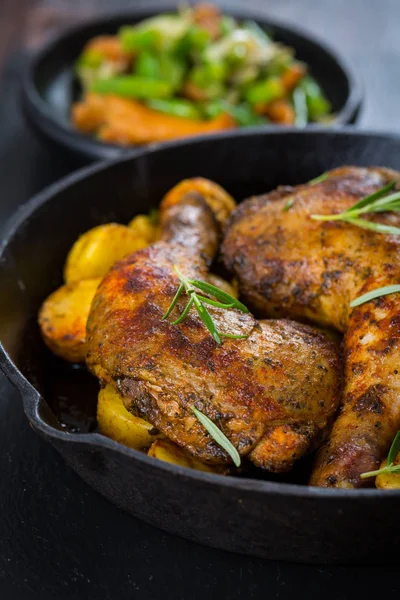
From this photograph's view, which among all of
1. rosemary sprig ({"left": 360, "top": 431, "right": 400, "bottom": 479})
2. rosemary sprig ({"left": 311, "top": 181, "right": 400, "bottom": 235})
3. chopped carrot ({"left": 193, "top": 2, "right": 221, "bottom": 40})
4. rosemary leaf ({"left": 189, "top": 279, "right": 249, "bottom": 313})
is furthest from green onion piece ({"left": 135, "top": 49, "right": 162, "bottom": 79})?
rosemary sprig ({"left": 360, "top": 431, "right": 400, "bottom": 479})

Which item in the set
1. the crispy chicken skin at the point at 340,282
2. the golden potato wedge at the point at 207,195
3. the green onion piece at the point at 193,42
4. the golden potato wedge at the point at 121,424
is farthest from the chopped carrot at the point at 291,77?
the golden potato wedge at the point at 121,424

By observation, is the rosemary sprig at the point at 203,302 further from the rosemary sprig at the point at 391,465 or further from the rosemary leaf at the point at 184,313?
the rosemary sprig at the point at 391,465

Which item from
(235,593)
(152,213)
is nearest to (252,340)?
(235,593)

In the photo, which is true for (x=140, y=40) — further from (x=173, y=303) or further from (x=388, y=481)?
(x=388, y=481)

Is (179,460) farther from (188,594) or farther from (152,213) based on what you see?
(152,213)

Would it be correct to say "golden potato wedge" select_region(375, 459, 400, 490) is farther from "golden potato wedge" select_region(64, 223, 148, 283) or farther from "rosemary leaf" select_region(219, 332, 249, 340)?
"golden potato wedge" select_region(64, 223, 148, 283)

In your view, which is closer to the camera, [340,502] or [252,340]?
[340,502]
